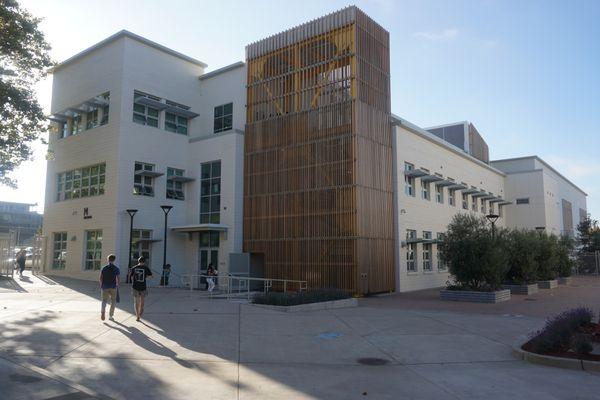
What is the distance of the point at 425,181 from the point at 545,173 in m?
23.5

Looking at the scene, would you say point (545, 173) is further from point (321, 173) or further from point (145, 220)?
point (145, 220)

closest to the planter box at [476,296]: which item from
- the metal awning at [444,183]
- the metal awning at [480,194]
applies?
the metal awning at [444,183]

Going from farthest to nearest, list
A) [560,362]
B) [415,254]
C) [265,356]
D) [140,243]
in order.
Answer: [415,254] < [140,243] < [265,356] < [560,362]

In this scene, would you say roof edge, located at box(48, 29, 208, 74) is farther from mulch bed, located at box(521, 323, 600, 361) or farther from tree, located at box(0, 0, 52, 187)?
mulch bed, located at box(521, 323, 600, 361)

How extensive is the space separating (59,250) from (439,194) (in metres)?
25.2

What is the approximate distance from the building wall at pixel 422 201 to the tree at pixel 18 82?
18.8 m

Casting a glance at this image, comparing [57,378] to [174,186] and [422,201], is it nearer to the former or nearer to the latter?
[174,186]

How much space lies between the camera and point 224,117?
3192 centimetres

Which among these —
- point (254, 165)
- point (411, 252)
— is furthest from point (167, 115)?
point (411, 252)

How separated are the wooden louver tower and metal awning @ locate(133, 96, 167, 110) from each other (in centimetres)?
545

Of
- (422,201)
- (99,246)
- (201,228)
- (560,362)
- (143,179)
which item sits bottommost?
(560,362)

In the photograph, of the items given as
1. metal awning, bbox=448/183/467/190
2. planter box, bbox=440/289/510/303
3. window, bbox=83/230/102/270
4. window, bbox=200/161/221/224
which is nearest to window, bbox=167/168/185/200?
window, bbox=200/161/221/224

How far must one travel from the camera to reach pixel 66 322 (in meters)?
12.4

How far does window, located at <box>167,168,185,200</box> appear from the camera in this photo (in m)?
30.7
